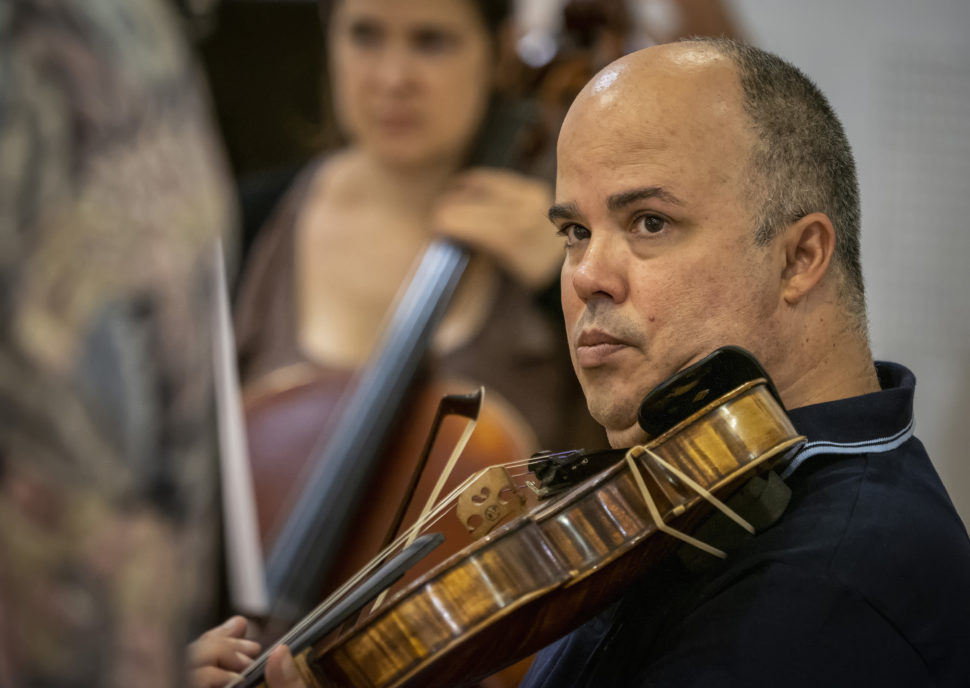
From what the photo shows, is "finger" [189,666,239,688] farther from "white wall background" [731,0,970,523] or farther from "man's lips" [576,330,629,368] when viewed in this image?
"white wall background" [731,0,970,523]

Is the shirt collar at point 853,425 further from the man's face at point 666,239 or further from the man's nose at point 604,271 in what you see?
the man's nose at point 604,271

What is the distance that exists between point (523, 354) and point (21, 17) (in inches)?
69.7

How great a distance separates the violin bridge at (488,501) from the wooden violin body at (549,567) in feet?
0.39

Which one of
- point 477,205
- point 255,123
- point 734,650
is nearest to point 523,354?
point 477,205

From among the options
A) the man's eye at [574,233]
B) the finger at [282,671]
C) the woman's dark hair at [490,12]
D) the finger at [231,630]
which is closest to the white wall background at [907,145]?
the woman's dark hair at [490,12]

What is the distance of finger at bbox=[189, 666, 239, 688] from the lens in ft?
3.54

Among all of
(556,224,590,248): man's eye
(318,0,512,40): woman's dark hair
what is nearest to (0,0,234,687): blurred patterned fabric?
(556,224,590,248): man's eye

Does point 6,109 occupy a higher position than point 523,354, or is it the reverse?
point 6,109

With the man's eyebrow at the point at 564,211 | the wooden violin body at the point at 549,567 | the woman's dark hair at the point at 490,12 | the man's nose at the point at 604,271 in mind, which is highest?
the woman's dark hair at the point at 490,12

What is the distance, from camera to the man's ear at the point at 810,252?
110cm

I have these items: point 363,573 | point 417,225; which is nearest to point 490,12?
point 417,225

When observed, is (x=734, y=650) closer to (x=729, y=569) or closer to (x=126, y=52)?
(x=729, y=569)

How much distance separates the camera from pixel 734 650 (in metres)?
0.92

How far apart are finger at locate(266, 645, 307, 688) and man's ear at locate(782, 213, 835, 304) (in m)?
0.53
